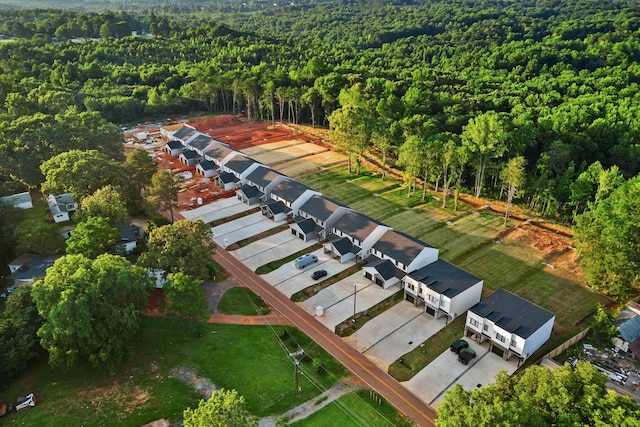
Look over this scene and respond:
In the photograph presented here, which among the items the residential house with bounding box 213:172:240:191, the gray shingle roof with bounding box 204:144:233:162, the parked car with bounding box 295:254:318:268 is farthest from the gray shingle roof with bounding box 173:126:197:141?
the parked car with bounding box 295:254:318:268

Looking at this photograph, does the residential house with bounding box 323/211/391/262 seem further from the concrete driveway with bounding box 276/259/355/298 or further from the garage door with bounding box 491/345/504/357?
the garage door with bounding box 491/345/504/357

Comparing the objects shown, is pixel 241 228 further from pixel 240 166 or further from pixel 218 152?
pixel 218 152

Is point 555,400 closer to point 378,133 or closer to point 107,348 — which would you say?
point 107,348

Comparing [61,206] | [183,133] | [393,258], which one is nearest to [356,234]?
[393,258]

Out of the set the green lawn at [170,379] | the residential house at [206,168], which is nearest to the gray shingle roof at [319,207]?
the green lawn at [170,379]

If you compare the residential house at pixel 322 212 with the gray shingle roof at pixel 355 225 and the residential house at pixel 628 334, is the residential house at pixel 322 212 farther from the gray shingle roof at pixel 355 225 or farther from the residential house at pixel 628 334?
the residential house at pixel 628 334
